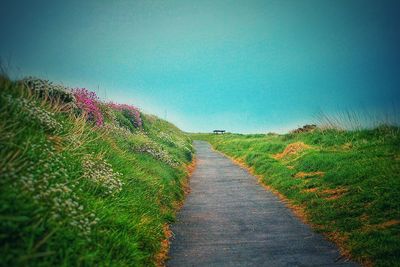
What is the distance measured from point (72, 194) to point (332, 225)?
19.9 ft

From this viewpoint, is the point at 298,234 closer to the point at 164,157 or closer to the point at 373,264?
the point at 373,264

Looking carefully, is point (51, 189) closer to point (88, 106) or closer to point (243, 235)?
point (243, 235)

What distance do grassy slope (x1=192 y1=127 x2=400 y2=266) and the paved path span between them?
52 cm

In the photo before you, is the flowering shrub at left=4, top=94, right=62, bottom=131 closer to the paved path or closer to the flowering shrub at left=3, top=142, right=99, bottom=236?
the flowering shrub at left=3, top=142, right=99, bottom=236

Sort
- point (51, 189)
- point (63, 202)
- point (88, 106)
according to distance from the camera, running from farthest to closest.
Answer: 1. point (88, 106)
2. point (63, 202)
3. point (51, 189)

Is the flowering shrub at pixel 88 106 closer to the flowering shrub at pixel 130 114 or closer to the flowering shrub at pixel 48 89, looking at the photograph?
A: the flowering shrub at pixel 48 89

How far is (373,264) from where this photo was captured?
5.54 metres

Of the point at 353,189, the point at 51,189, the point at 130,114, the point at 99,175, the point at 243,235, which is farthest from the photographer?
the point at 130,114

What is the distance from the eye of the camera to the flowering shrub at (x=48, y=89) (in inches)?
395

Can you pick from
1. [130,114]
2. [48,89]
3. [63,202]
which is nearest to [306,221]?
[63,202]

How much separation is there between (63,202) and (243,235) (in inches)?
180

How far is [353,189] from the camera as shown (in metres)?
8.84

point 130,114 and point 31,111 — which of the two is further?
point 130,114

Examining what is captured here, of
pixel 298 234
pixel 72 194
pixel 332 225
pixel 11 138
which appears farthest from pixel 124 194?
pixel 332 225
